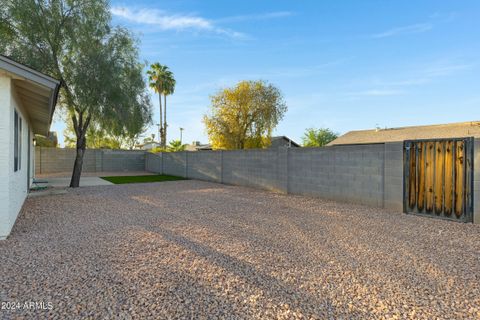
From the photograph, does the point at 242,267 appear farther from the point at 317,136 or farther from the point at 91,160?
the point at 317,136

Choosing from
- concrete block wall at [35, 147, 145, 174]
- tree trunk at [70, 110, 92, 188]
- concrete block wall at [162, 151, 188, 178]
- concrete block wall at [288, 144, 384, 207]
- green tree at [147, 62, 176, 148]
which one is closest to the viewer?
concrete block wall at [288, 144, 384, 207]

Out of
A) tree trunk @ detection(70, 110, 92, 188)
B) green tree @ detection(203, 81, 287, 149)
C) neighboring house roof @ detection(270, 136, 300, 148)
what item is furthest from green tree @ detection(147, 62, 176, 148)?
tree trunk @ detection(70, 110, 92, 188)

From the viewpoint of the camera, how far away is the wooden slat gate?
5.83 meters

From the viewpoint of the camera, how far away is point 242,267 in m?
3.42

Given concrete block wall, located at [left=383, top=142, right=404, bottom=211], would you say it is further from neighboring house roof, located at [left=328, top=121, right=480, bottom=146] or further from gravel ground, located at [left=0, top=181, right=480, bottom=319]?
neighboring house roof, located at [left=328, top=121, right=480, bottom=146]

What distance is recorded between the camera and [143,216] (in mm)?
6473

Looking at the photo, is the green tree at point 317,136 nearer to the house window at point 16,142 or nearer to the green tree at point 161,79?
the green tree at point 161,79

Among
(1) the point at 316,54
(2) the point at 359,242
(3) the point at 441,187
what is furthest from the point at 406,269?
(1) the point at 316,54

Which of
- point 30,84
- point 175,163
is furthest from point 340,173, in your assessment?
point 175,163

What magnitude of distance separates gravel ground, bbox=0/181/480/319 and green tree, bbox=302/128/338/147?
36.0 meters

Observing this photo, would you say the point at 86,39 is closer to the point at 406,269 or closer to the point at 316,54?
the point at 316,54

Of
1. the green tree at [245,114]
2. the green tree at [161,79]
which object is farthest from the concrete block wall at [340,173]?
the green tree at [161,79]

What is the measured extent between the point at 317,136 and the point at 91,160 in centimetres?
3163

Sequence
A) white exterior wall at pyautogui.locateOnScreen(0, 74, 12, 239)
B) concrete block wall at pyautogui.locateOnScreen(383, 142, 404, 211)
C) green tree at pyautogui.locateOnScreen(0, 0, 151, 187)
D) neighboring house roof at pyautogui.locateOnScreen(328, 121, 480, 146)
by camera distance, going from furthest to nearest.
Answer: neighboring house roof at pyautogui.locateOnScreen(328, 121, 480, 146)
green tree at pyautogui.locateOnScreen(0, 0, 151, 187)
concrete block wall at pyautogui.locateOnScreen(383, 142, 404, 211)
white exterior wall at pyautogui.locateOnScreen(0, 74, 12, 239)
